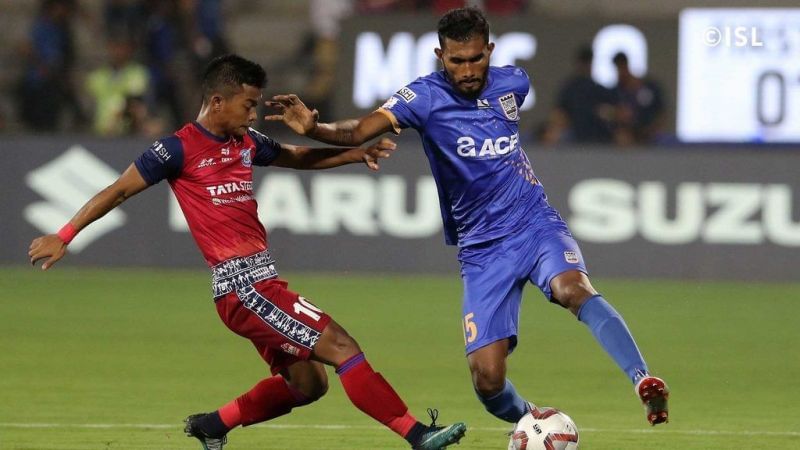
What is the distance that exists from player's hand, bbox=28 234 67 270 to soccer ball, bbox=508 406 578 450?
225cm

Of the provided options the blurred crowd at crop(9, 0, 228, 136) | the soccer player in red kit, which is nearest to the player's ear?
the soccer player in red kit

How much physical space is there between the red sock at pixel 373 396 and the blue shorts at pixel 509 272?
0.58m

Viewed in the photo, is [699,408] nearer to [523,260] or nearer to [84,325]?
[523,260]

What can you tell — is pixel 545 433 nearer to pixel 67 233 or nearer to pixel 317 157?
pixel 317 157

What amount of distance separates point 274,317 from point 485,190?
4.20 feet

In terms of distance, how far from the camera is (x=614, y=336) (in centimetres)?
660

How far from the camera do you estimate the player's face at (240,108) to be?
6.95m

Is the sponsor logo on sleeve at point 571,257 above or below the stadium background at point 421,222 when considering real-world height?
above

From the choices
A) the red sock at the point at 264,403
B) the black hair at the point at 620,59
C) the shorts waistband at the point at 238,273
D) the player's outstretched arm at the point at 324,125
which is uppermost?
the player's outstretched arm at the point at 324,125

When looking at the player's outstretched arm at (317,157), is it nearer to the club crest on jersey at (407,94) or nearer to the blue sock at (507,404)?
the club crest on jersey at (407,94)

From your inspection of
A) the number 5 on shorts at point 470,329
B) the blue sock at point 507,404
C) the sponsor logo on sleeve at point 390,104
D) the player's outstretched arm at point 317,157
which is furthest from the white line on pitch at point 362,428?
the sponsor logo on sleeve at point 390,104

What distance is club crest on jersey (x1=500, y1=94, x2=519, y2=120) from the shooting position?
7316 millimetres

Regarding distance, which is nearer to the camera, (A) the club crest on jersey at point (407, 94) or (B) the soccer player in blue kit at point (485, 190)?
(B) the soccer player in blue kit at point (485, 190)

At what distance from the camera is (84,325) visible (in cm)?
1251
